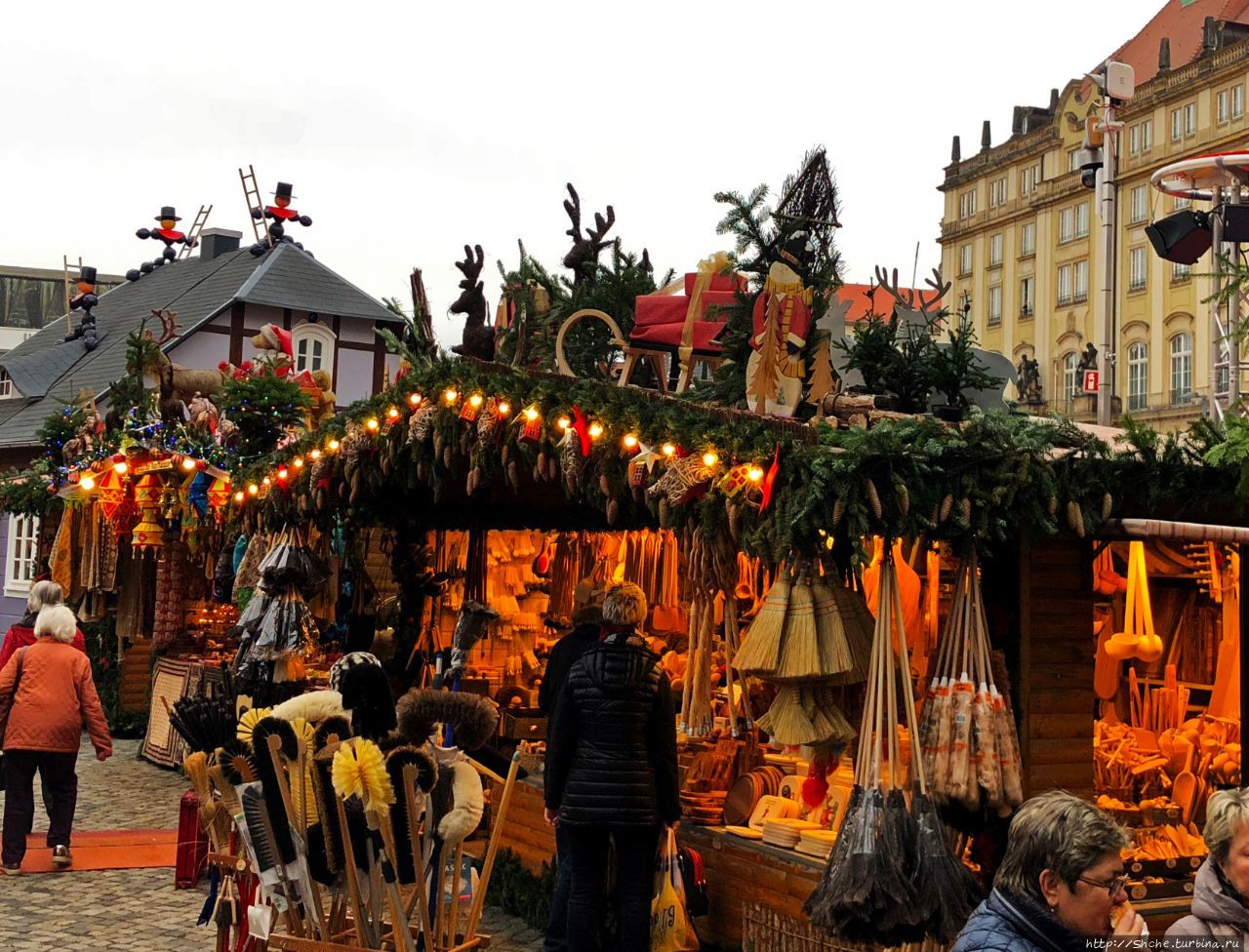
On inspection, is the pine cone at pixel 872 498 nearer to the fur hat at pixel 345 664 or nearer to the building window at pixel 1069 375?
the fur hat at pixel 345 664

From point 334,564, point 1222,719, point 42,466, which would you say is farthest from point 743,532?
point 42,466

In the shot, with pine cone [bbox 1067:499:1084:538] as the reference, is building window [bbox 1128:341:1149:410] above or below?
above

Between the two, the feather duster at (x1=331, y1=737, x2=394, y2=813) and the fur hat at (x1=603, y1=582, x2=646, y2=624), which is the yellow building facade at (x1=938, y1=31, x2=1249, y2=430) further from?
the feather duster at (x1=331, y1=737, x2=394, y2=813)

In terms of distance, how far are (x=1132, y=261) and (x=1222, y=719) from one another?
4502 cm

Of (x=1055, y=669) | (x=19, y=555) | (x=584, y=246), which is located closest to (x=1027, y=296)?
(x=19, y=555)

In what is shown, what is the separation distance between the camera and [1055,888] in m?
3.12

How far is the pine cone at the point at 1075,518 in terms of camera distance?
586cm

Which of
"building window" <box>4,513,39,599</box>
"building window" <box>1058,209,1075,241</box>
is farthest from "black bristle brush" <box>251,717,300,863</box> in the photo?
"building window" <box>1058,209,1075,241</box>

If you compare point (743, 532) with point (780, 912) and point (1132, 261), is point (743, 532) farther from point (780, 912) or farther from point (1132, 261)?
point (1132, 261)

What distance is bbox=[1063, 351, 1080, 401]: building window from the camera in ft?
167

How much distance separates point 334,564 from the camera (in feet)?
39.4

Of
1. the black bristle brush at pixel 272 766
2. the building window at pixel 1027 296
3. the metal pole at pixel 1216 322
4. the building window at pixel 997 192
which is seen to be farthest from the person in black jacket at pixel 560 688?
the building window at pixel 997 192

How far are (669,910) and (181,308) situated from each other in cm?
2271

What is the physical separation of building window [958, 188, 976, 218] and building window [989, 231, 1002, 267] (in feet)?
6.37
